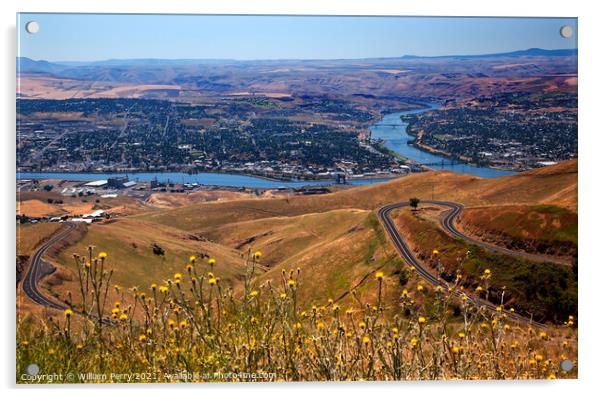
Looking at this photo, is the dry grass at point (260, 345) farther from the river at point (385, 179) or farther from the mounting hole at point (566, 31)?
the river at point (385, 179)

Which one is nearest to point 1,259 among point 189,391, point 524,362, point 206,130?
point 189,391

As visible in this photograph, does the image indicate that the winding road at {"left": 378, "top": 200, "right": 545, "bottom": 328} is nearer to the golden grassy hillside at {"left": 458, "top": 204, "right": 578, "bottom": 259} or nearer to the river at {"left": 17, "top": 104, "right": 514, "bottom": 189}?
the golden grassy hillside at {"left": 458, "top": 204, "right": 578, "bottom": 259}

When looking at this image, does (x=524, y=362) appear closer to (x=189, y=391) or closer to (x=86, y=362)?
(x=189, y=391)

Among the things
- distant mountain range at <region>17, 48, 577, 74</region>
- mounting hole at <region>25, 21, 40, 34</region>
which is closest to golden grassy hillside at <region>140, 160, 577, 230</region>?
distant mountain range at <region>17, 48, 577, 74</region>

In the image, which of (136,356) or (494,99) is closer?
(136,356)
